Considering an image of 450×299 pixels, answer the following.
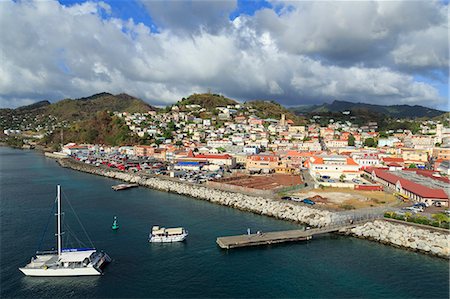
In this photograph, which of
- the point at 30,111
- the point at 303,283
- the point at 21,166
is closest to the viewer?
the point at 303,283

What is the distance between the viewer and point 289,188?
2480 centimetres

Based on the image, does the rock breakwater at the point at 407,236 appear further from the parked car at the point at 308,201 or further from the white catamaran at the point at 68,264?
the white catamaran at the point at 68,264

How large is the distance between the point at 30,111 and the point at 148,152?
119619 mm

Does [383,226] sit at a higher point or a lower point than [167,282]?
higher

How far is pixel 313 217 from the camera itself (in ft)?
61.5

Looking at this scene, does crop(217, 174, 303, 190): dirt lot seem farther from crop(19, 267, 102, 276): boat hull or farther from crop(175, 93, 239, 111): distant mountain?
crop(175, 93, 239, 111): distant mountain

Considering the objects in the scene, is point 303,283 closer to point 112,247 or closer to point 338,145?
point 112,247

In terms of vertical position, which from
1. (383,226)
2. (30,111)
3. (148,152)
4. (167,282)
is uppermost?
(30,111)

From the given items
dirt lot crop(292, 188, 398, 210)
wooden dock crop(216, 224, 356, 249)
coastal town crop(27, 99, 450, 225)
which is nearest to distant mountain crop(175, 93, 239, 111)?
coastal town crop(27, 99, 450, 225)

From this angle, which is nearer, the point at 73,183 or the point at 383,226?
the point at 383,226

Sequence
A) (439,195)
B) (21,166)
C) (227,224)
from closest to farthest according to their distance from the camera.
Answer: (227,224) < (439,195) < (21,166)

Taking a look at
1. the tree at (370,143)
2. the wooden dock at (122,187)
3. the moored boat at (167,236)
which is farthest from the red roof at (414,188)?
the tree at (370,143)

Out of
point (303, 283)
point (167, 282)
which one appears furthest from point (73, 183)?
point (303, 283)

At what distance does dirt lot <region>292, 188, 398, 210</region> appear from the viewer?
2051cm
